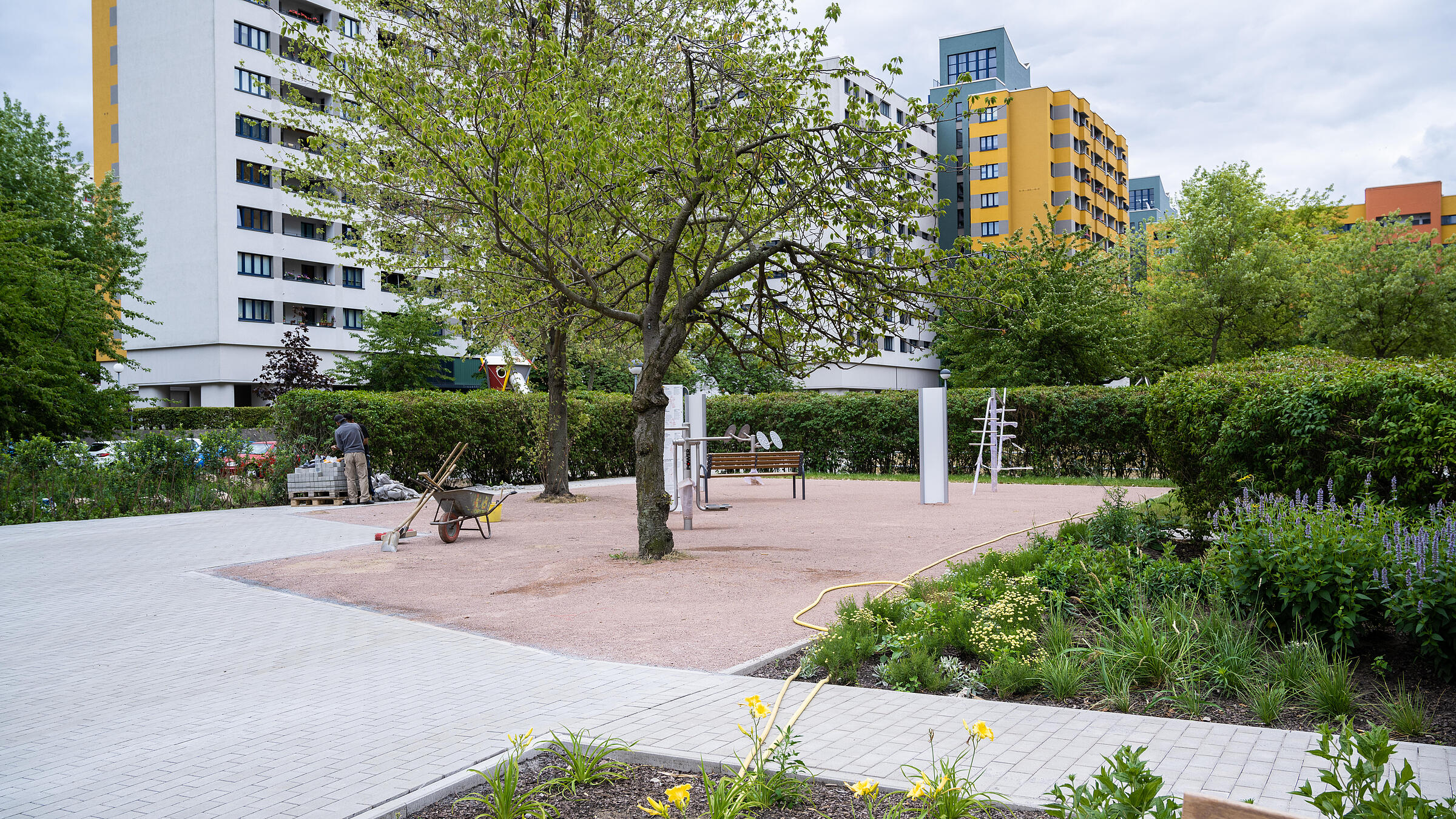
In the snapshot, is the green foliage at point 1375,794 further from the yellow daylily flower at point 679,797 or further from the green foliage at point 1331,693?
the green foliage at point 1331,693

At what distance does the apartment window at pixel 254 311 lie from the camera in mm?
48688

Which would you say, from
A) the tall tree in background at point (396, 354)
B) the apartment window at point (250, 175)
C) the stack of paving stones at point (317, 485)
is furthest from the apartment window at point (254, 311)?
the stack of paving stones at point (317, 485)

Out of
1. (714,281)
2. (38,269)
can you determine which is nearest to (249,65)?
(38,269)

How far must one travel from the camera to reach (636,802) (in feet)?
12.2

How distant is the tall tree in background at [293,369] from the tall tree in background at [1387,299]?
40.4m

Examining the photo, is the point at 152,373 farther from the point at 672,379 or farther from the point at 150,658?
the point at 150,658

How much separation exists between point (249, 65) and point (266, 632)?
50803mm

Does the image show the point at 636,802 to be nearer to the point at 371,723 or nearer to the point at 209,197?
the point at 371,723

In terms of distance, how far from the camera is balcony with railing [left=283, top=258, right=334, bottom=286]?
51.8 metres

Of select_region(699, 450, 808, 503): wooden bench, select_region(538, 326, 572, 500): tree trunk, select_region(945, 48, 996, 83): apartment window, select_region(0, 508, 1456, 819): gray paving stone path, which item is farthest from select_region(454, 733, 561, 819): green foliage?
select_region(945, 48, 996, 83): apartment window

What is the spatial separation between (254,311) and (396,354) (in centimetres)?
1177

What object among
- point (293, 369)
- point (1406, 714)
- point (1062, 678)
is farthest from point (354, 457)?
point (293, 369)

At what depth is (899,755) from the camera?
414 cm

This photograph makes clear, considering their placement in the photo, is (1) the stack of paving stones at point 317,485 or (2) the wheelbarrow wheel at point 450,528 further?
(1) the stack of paving stones at point 317,485
